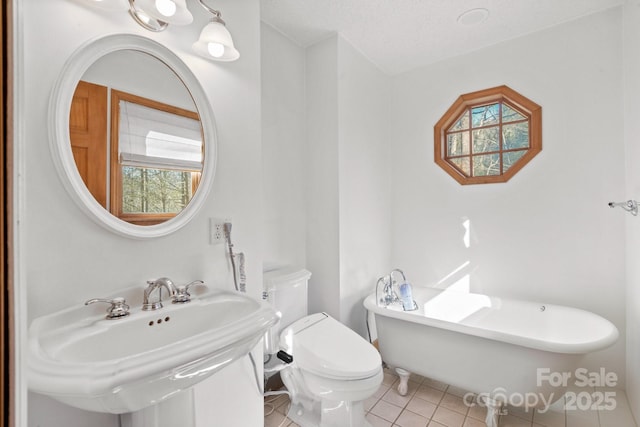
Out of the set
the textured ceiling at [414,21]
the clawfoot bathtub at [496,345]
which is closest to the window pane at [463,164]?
the textured ceiling at [414,21]

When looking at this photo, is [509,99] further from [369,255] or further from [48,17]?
[48,17]

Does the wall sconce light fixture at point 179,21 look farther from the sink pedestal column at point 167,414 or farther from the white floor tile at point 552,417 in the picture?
the white floor tile at point 552,417

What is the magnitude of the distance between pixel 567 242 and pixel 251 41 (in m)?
2.44

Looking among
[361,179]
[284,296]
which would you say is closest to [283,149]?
[361,179]

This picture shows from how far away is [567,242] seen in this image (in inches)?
80.0

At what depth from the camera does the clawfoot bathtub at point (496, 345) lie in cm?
144

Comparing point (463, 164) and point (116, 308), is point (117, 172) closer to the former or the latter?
point (116, 308)

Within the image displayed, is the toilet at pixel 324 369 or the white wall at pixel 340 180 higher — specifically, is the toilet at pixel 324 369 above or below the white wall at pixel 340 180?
below

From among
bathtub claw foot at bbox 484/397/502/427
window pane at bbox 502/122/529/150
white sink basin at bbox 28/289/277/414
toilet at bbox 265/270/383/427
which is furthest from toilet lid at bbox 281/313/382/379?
window pane at bbox 502/122/529/150

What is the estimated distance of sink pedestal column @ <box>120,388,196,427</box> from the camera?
0.92 m

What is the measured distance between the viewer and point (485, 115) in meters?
2.39

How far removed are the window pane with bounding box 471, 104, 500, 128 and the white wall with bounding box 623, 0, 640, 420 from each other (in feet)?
2.39

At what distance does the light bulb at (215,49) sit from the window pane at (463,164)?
2062 millimetres

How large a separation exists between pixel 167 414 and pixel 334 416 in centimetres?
92
